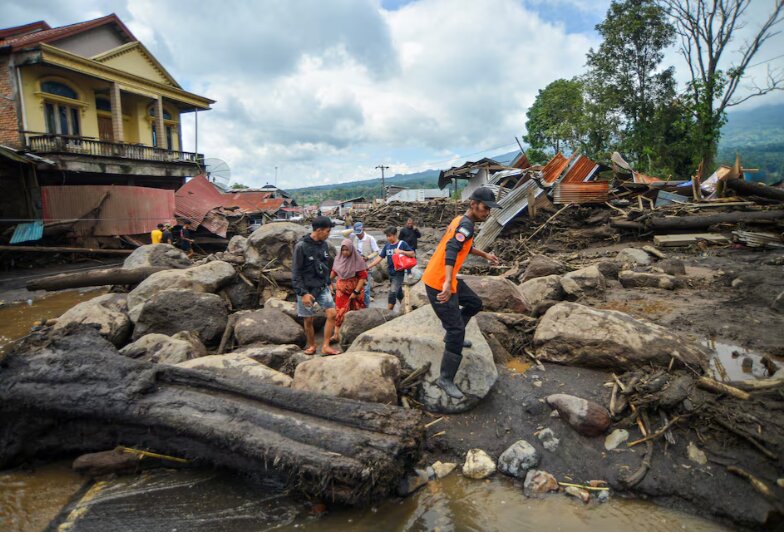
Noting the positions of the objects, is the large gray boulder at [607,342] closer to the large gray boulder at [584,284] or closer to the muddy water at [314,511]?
the muddy water at [314,511]

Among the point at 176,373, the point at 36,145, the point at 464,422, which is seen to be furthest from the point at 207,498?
the point at 36,145

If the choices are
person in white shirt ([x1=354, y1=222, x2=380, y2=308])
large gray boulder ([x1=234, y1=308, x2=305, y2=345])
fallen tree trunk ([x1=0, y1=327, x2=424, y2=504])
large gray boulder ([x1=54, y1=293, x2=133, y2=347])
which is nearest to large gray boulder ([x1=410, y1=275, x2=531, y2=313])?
person in white shirt ([x1=354, y1=222, x2=380, y2=308])

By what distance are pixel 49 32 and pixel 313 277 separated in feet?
71.6

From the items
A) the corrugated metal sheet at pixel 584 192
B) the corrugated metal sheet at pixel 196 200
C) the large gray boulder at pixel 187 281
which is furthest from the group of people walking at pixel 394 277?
the corrugated metal sheet at pixel 196 200

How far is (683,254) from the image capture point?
30.3 feet

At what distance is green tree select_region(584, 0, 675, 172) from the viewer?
1945 cm

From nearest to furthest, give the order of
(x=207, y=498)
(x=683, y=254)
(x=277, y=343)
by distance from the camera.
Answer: (x=207, y=498)
(x=277, y=343)
(x=683, y=254)

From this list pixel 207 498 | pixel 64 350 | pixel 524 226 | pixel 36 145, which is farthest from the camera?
pixel 36 145

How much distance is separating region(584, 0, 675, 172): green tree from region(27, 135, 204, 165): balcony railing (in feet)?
Answer: 72.4

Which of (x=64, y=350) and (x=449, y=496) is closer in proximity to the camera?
Answer: (x=449, y=496)

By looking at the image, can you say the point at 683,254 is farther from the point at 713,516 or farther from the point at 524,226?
the point at 713,516

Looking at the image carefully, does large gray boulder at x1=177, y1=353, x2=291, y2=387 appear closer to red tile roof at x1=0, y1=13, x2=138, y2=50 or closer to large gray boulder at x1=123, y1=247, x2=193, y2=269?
large gray boulder at x1=123, y1=247, x2=193, y2=269

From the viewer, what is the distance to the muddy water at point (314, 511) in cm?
278

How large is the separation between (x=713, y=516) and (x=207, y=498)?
3.58 meters
